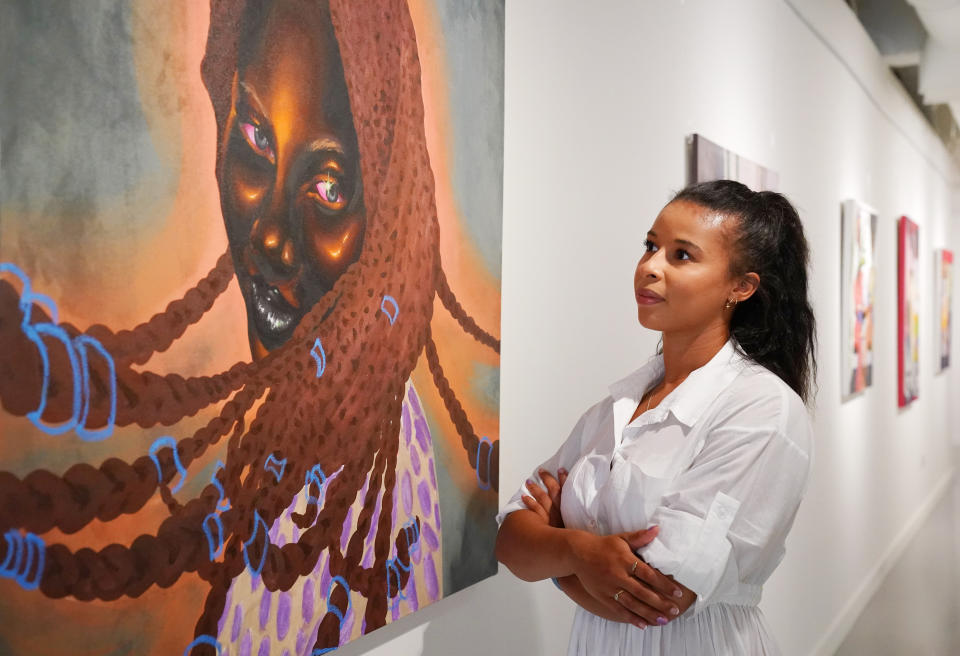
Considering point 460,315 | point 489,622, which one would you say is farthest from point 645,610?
point 460,315


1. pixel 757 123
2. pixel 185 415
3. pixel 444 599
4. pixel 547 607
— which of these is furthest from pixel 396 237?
pixel 757 123

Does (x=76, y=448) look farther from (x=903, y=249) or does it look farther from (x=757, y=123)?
(x=903, y=249)

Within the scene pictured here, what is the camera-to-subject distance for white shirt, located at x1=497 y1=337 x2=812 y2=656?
1464 millimetres

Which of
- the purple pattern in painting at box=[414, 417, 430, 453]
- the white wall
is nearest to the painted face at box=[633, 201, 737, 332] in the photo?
the white wall

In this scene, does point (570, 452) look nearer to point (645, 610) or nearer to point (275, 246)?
point (645, 610)

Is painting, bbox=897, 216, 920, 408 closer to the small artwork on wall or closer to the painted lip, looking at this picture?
the small artwork on wall

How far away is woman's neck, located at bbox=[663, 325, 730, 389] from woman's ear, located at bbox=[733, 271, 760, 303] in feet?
0.25

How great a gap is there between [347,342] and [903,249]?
598cm

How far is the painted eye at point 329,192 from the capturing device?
53.6 inches

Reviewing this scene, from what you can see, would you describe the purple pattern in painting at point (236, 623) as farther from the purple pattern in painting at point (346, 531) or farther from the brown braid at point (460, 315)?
the brown braid at point (460, 315)

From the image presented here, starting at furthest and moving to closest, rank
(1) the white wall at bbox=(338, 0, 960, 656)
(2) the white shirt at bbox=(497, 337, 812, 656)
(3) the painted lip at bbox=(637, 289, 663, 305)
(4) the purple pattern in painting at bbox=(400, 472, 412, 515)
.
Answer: (1) the white wall at bbox=(338, 0, 960, 656) → (3) the painted lip at bbox=(637, 289, 663, 305) → (4) the purple pattern in painting at bbox=(400, 472, 412, 515) → (2) the white shirt at bbox=(497, 337, 812, 656)

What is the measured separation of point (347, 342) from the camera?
1435mm

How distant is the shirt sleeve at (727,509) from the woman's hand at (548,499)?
10.7 inches

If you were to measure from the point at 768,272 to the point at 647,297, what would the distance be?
0.84 feet
